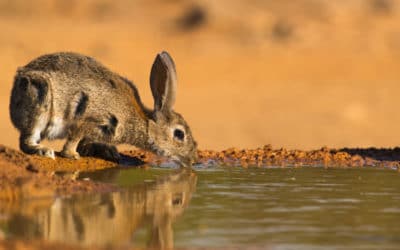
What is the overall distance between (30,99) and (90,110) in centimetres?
78

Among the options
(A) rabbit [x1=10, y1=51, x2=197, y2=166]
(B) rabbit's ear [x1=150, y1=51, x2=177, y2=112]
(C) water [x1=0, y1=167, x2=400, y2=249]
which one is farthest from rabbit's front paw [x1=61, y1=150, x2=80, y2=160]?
(B) rabbit's ear [x1=150, y1=51, x2=177, y2=112]

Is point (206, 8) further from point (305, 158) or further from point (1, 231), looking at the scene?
point (1, 231)

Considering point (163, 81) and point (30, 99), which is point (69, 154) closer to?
point (30, 99)

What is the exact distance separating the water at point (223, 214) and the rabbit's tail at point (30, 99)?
1.20 m

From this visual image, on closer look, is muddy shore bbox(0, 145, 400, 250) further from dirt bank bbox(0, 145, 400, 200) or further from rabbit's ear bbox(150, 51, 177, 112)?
rabbit's ear bbox(150, 51, 177, 112)

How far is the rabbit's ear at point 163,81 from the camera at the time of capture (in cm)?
1200

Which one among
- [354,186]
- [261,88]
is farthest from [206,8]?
[354,186]

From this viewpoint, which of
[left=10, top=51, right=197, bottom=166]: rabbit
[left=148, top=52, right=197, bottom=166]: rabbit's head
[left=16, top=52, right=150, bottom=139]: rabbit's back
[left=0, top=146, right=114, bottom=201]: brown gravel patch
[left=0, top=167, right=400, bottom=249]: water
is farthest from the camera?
[left=148, top=52, right=197, bottom=166]: rabbit's head

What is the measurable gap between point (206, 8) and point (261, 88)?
656 cm

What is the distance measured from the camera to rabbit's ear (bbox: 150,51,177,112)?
39.4 ft

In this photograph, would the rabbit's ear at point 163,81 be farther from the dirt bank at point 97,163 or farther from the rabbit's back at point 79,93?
the dirt bank at point 97,163

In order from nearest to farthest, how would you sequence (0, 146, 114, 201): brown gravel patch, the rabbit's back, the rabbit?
(0, 146, 114, 201): brown gravel patch < the rabbit < the rabbit's back

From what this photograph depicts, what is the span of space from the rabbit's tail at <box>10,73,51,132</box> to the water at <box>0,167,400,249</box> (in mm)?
1202

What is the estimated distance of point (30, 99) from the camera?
39.7 ft
